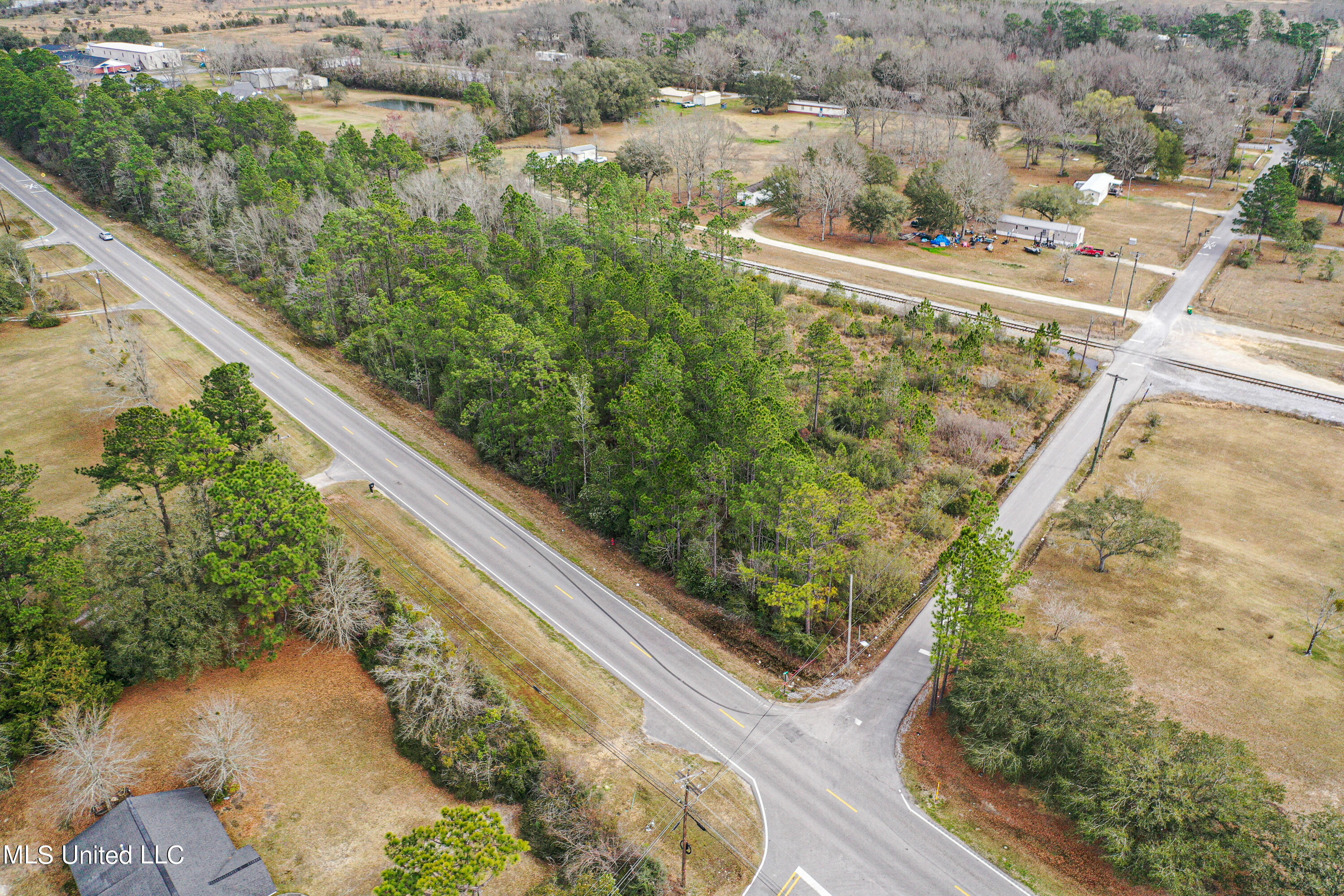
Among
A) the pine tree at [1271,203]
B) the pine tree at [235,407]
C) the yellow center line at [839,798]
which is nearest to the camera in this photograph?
the yellow center line at [839,798]

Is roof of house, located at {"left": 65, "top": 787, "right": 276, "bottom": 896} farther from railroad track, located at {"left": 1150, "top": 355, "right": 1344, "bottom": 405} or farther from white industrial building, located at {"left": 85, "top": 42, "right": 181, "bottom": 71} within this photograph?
white industrial building, located at {"left": 85, "top": 42, "right": 181, "bottom": 71}

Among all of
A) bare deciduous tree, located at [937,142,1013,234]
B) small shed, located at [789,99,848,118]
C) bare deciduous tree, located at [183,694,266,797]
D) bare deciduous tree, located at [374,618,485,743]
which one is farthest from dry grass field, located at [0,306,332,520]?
small shed, located at [789,99,848,118]

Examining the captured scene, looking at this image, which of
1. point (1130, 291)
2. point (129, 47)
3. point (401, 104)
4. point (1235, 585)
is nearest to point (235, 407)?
point (1235, 585)

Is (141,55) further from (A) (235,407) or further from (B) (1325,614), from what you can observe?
(B) (1325,614)

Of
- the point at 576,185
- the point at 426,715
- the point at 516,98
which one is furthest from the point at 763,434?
the point at 516,98

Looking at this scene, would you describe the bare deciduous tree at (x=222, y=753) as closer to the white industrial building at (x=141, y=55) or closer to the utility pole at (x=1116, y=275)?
the utility pole at (x=1116, y=275)

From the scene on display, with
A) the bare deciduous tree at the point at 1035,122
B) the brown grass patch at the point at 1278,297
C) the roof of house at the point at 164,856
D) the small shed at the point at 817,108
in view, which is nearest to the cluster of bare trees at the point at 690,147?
the small shed at the point at 817,108
